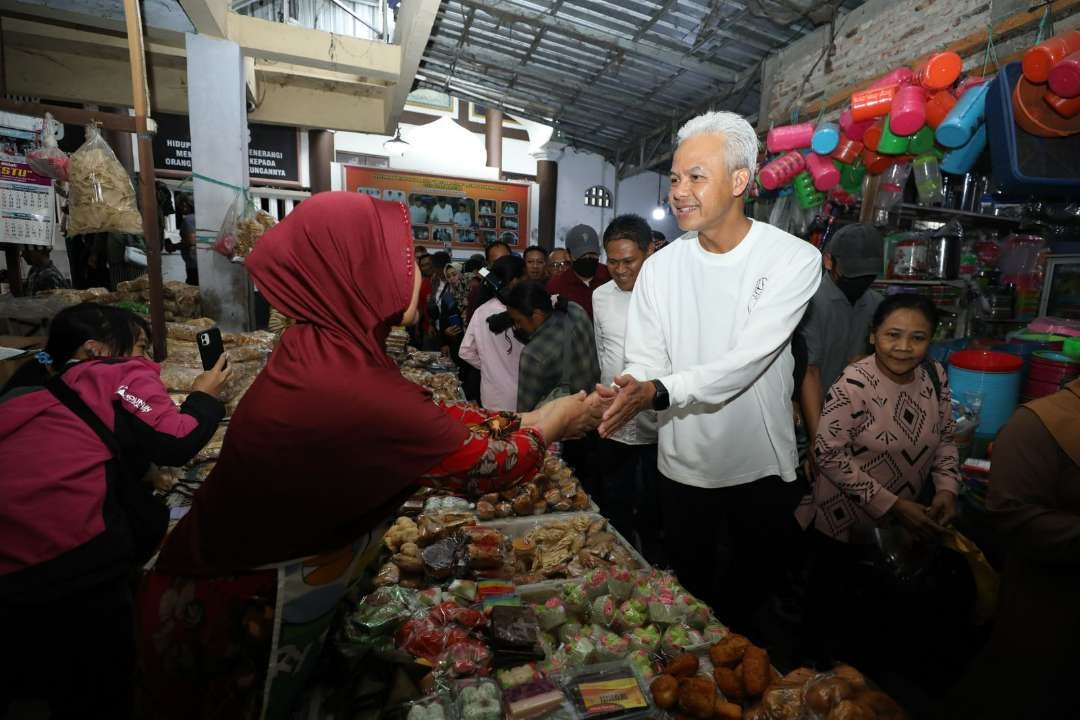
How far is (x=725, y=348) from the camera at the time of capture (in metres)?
1.89

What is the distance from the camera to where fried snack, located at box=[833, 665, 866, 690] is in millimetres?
1373

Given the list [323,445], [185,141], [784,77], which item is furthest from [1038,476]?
[185,141]

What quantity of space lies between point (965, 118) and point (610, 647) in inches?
147

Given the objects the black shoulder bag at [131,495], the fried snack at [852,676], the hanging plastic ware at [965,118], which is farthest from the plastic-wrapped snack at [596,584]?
the hanging plastic ware at [965,118]

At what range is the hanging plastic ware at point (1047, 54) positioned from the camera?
8.63 ft

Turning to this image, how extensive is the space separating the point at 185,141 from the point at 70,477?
9285 millimetres

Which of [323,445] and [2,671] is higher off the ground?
[323,445]

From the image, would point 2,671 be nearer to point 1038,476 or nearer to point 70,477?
point 70,477

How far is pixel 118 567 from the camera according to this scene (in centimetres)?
185

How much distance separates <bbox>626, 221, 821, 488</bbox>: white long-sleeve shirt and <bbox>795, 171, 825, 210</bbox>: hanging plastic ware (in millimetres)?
3226

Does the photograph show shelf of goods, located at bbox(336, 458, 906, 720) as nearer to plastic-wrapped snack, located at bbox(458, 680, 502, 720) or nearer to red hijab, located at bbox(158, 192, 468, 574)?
plastic-wrapped snack, located at bbox(458, 680, 502, 720)

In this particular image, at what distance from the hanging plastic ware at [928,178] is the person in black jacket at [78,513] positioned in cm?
464

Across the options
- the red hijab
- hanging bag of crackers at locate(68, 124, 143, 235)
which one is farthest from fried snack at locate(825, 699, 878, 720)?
hanging bag of crackers at locate(68, 124, 143, 235)

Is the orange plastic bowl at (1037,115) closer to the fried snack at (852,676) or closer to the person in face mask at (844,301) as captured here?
the person in face mask at (844,301)
